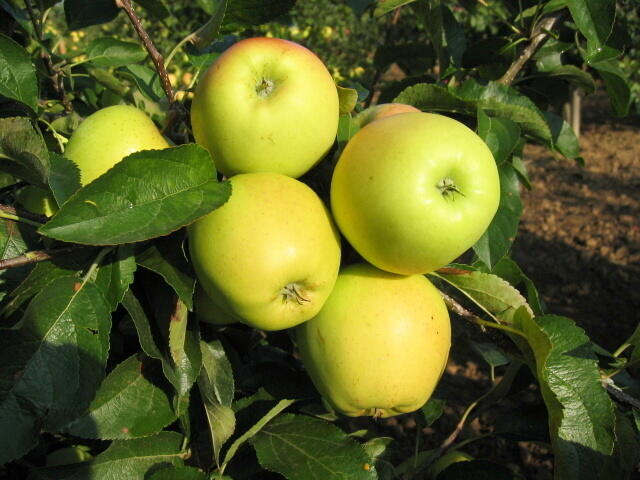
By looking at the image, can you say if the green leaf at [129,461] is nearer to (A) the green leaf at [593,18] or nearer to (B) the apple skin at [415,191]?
(B) the apple skin at [415,191]

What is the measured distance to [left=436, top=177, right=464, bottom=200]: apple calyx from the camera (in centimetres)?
75

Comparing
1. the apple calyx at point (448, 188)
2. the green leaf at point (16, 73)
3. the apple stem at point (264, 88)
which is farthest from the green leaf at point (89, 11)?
the apple calyx at point (448, 188)

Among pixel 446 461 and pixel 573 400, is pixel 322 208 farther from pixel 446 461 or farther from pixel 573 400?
pixel 446 461

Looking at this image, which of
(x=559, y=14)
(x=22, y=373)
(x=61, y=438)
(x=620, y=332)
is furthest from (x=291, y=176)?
(x=620, y=332)

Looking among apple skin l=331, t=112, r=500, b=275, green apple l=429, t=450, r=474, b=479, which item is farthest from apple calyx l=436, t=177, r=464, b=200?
green apple l=429, t=450, r=474, b=479

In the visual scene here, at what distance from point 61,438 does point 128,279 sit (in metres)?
1.10

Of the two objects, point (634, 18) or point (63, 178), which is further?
point (634, 18)

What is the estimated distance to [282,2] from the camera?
0.94m

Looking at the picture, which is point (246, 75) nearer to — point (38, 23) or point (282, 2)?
point (282, 2)

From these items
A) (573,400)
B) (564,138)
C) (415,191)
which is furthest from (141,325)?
(564,138)

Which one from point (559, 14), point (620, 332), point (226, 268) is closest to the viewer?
point (226, 268)

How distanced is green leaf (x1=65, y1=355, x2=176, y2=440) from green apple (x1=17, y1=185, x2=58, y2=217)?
0.94ft

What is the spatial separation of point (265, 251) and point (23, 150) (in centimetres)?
37

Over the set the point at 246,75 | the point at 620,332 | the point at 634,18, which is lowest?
the point at 620,332
